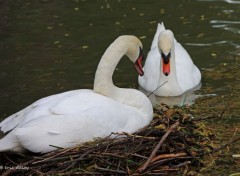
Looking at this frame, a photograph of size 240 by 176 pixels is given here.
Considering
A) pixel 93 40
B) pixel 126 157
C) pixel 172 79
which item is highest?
pixel 126 157

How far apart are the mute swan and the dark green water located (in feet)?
4.90

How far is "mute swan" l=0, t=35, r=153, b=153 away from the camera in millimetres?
7996

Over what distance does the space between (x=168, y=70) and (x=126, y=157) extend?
11.9ft

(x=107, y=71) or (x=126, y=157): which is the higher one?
(x=107, y=71)

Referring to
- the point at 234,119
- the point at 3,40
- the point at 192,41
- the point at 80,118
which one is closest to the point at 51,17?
the point at 3,40

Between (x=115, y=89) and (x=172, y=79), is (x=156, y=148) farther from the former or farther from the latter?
(x=172, y=79)

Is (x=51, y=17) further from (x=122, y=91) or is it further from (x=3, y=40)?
(x=122, y=91)

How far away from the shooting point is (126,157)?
7.75 meters

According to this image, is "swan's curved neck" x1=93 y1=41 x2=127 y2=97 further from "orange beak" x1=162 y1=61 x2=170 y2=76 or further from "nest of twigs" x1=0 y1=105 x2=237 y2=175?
"orange beak" x1=162 y1=61 x2=170 y2=76

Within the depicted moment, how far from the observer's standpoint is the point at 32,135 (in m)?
7.95

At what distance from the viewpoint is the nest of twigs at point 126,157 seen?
7.67 meters

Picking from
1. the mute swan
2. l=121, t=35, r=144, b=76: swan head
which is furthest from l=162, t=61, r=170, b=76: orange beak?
the mute swan

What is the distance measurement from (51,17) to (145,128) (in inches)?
335

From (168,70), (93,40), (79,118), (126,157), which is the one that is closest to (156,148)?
(126,157)
